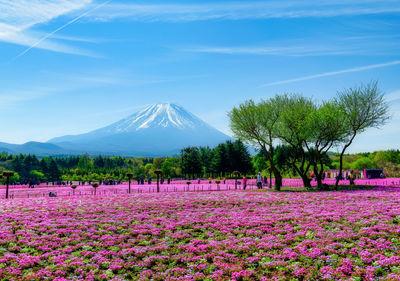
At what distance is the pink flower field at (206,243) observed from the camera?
13.9m

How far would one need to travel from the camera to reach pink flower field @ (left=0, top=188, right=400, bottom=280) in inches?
547

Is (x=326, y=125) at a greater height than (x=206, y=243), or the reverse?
(x=326, y=125)

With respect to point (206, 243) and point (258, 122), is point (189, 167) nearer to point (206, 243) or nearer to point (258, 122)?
point (258, 122)

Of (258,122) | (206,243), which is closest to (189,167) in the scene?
(258,122)

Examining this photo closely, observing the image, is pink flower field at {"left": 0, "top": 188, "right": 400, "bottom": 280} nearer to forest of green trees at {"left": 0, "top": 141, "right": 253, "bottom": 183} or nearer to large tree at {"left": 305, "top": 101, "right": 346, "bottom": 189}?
large tree at {"left": 305, "top": 101, "right": 346, "bottom": 189}

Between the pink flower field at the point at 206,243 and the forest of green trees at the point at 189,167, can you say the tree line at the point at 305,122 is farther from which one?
the forest of green trees at the point at 189,167

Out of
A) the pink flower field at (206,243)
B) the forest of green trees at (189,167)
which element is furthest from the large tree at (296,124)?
the forest of green trees at (189,167)

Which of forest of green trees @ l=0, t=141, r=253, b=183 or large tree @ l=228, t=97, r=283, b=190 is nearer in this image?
large tree @ l=228, t=97, r=283, b=190

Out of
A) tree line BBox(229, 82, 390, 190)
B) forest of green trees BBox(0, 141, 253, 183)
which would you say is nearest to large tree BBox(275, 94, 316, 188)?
tree line BBox(229, 82, 390, 190)

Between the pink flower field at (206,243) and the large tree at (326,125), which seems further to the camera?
the large tree at (326,125)

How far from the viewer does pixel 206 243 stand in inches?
714

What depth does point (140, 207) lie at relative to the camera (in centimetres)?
3044

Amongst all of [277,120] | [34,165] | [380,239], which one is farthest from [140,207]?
[34,165]

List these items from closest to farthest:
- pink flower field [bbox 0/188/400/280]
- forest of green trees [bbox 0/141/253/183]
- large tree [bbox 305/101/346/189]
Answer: pink flower field [bbox 0/188/400/280], large tree [bbox 305/101/346/189], forest of green trees [bbox 0/141/253/183]
